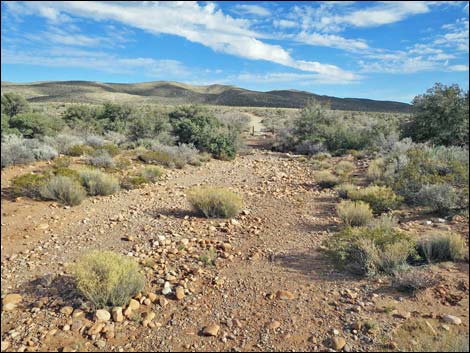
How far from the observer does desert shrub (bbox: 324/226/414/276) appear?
482 centimetres

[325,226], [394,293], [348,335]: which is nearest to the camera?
[348,335]

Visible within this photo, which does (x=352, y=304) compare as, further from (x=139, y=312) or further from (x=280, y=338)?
(x=139, y=312)

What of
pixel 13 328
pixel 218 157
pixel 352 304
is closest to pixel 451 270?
pixel 352 304

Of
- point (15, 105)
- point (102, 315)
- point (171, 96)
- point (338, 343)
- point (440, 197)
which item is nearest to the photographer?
point (338, 343)

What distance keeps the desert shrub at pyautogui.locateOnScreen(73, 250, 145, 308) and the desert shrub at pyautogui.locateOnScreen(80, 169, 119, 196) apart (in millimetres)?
4187

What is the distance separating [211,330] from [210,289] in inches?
33.4

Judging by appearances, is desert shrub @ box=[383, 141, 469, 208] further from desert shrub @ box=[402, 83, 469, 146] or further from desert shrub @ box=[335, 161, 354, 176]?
desert shrub @ box=[402, 83, 469, 146]

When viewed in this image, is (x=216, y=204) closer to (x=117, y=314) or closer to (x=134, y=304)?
(x=134, y=304)

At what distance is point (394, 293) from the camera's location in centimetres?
437

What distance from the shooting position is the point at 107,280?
4250 mm

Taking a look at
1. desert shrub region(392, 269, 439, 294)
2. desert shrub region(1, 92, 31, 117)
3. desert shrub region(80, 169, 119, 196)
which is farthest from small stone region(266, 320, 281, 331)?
desert shrub region(1, 92, 31, 117)

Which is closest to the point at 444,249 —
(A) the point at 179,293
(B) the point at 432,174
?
(B) the point at 432,174

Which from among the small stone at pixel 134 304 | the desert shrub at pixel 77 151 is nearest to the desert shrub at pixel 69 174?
the desert shrub at pixel 77 151

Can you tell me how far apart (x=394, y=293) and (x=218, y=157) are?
12.1m
